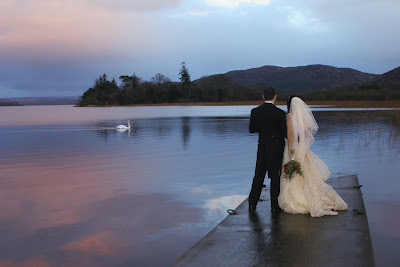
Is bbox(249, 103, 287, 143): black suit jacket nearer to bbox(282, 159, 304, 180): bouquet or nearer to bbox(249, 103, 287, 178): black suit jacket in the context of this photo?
bbox(249, 103, 287, 178): black suit jacket

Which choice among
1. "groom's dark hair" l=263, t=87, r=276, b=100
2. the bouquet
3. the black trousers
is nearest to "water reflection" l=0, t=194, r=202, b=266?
the black trousers

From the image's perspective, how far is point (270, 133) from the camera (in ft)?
21.3

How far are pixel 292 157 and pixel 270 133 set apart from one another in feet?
1.71

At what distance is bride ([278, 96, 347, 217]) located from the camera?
648 cm

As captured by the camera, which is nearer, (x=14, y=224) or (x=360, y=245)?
(x=360, y=245)

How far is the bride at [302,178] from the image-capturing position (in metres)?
6.48

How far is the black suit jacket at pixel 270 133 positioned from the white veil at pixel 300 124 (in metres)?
0.16

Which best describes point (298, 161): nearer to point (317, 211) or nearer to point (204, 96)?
point (317, 211)

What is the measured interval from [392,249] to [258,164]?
2213 millimetres

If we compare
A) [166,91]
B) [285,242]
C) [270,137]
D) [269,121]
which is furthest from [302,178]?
[166,91]

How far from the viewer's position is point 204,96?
127 meters

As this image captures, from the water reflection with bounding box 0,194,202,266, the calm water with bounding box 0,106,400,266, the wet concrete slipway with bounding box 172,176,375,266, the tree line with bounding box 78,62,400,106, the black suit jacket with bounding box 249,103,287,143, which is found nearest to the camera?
the wet concrete slipway with bounding box 172,176,375,266

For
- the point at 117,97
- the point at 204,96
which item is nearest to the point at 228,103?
the point at 204,96

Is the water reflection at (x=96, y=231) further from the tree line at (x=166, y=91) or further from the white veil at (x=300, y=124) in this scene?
the tree line at (x=166, y=91)
